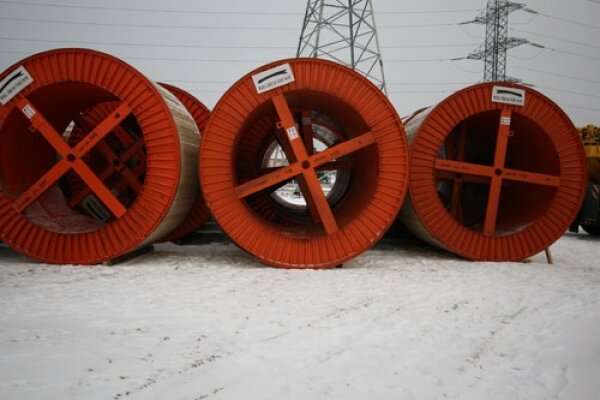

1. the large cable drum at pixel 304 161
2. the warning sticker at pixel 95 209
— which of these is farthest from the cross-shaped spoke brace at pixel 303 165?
the warning sticker at pixel 95 209

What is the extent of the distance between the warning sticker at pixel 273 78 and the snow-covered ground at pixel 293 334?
2753mm

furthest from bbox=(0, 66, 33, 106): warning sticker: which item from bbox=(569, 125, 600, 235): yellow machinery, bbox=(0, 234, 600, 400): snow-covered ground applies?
bbox=(569, 125, 600, 235): yellow machinery

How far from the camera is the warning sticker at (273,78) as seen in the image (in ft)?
19.6

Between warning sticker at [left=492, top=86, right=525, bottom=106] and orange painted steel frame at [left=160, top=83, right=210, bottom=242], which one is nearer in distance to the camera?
warning sticker at [left=492, top=86, right=525, bottom=106]

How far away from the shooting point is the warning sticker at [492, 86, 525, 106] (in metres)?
6.76

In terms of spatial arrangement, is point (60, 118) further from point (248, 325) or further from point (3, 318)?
point (248, 325)

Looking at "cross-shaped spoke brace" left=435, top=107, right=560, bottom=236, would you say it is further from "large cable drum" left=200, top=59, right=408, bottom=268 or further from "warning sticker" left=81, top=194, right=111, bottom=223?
"warning sticker" left=81, top=194, right=111, bottom=223

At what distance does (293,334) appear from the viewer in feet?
11.2

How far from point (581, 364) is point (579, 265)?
16.2 feet

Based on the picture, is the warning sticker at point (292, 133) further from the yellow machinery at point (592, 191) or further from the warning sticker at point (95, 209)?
the yellow machinery at point (592, 191)

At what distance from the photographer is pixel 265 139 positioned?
33.3 ft

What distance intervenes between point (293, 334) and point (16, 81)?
5562 mm

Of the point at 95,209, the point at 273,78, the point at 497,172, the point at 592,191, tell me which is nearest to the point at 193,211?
the point at 95,209

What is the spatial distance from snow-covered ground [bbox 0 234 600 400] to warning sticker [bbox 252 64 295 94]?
108 inches
